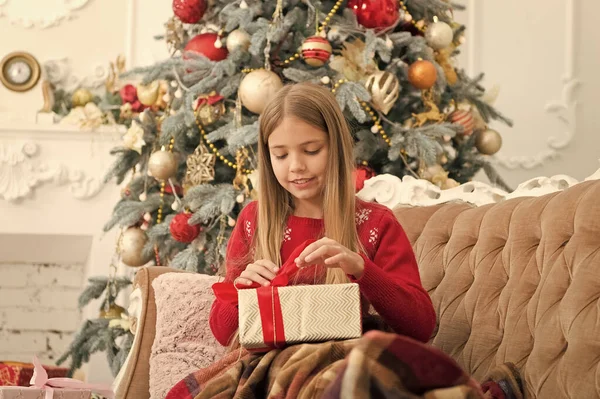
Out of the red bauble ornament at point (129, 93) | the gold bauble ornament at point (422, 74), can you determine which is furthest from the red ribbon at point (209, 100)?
the red bauble ornament at point (129, 93)

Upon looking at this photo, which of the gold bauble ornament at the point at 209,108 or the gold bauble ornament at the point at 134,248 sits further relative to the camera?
the gold bauble ornament at the point at 134,248

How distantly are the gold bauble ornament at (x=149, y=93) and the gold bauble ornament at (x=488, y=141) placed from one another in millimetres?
1376

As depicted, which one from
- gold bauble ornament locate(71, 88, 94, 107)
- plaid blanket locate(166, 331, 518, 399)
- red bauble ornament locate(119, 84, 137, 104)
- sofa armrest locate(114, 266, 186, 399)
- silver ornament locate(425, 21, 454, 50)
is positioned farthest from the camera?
gold bauble ornament locate(71, 88, 94, 107)

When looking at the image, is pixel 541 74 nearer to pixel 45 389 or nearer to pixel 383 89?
pixel 383 89

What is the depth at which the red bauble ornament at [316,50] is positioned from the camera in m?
3.20

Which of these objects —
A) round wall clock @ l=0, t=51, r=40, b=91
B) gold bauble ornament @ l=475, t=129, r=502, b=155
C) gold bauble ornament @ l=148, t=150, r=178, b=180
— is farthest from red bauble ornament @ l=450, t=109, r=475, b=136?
round wall clock @ l=0, t=51, r=40, b=91

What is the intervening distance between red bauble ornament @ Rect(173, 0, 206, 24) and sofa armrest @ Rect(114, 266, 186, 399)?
Answer: 4.19ft

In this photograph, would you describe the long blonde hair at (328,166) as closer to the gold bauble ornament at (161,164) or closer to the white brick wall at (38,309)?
the gold bauble ornament at (161,164)

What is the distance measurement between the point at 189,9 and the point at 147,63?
1266 millimetres

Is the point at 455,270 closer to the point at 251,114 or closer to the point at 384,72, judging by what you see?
the point at 384,72

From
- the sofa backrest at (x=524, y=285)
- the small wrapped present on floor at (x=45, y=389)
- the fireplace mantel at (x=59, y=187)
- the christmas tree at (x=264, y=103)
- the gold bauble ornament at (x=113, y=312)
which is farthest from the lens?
the fireplace mantel at (x=59, y=187)

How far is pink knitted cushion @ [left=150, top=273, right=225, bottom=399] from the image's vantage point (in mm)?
2254

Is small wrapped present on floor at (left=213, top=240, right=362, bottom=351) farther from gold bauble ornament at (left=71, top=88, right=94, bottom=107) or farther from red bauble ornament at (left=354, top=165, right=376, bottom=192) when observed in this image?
gold bauble ornament at (left=71, top=88, right=94, bottom=107)

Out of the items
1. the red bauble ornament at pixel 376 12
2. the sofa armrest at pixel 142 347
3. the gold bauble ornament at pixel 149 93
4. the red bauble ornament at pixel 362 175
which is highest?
the red bauble ornament at pixel 376 12
